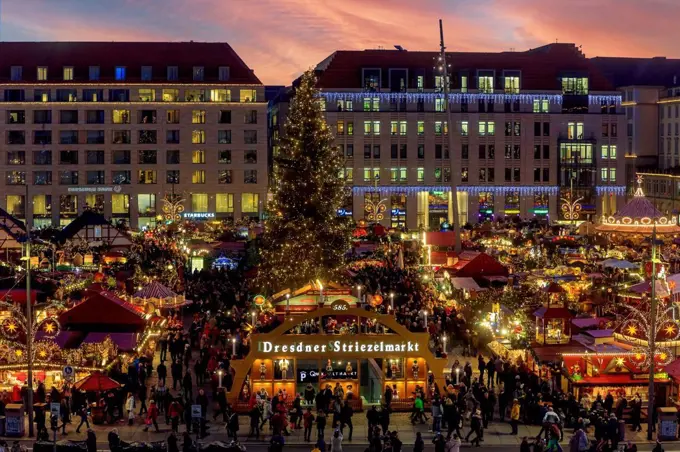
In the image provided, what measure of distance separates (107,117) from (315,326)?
2733 inches

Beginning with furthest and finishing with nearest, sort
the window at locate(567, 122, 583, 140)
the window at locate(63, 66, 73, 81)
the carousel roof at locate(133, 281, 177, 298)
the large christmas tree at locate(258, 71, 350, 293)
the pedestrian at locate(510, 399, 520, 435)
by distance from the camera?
1. the window at locate(567, 122, 583, 140)
2. the window at locate(63, 66, 73, 81)
3. the large christmas tree at locate(258, 71, 350, 293)
4. the carousel roof at locate(133, 281, 177, 298)
5. the pedestrian at locate(510, 399, 520, 435)

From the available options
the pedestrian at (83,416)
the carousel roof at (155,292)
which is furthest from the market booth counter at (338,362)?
the carousel roof at (155,292)

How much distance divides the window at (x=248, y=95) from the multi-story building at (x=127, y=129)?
0.09 meters

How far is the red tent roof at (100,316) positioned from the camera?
125ft

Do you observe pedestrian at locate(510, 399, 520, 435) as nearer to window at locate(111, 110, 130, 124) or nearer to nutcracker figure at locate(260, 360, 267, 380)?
nutcracker figure at locate(260, 360, 267, 380)

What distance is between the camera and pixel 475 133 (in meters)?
103

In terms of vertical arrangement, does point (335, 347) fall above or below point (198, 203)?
below

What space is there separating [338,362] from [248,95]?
225ft

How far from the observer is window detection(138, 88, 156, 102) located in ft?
325

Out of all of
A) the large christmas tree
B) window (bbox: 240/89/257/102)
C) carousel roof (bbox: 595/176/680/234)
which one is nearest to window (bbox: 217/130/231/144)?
window (bbox: 240/89/257/102)

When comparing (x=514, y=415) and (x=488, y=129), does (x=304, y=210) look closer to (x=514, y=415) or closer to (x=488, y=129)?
(x=514, y=415)

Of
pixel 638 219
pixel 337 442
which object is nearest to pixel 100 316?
pixel 337 442

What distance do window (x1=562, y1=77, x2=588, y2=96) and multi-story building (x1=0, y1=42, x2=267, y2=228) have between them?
95.1 ft

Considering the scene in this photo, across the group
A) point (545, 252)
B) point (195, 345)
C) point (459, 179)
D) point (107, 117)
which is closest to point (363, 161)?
point (459, 179)
